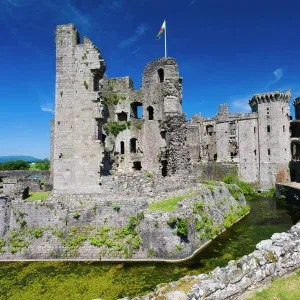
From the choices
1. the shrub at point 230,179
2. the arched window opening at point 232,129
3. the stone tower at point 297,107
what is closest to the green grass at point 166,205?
the shrub at point 230,179

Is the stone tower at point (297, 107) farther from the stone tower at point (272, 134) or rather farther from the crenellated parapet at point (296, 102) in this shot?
the stone tower at point (272, 134)

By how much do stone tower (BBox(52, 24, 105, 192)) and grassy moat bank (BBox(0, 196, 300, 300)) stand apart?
14.5 feet

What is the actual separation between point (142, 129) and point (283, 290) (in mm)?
21951

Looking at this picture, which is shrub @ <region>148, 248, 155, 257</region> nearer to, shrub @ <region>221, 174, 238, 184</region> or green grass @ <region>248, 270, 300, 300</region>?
green grass @ <region>248, 270, 300, 300</region>

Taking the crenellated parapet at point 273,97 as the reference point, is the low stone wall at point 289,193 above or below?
below

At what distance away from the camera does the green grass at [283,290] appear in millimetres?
6543

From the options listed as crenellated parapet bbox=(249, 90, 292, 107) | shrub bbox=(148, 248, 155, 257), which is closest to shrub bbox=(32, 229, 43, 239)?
shrub bbox=(148, 248, 155, 257)

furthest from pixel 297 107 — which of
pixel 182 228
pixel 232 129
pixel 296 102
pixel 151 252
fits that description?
pixel 151 252

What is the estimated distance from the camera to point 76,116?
15.4 meters

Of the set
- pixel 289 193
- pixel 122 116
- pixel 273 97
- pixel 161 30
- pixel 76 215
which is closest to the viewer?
pixel 76 215

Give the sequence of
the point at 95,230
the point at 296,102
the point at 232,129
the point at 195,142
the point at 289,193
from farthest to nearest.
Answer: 1. the point at 195,142
2. the point at 296,102
3. the point at 232,129
4. the point at 289,193
5. the point at 95,230

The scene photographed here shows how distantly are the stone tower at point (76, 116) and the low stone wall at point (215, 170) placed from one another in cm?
2984

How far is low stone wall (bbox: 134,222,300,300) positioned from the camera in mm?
6535

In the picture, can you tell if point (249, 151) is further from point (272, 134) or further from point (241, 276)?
point (241, 276)
